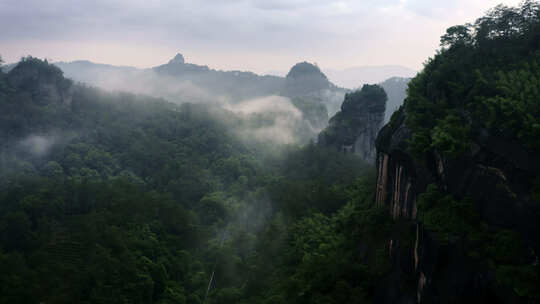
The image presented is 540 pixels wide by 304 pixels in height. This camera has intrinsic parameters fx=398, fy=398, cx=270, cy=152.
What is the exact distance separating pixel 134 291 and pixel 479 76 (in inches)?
1067

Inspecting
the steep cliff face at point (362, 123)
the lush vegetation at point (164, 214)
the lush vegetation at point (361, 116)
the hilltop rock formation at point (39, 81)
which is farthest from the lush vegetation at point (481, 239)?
the hilltop rock formation at point (39, 81)

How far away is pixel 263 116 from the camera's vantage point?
392 ft

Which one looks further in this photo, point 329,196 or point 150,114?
point 150,114

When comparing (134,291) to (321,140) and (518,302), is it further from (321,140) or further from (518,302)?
(321,140)

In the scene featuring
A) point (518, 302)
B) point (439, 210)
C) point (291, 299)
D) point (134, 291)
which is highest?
point (439, 210)

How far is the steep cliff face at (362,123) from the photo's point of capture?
229 ft

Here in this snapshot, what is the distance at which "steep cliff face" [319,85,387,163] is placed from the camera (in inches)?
2749

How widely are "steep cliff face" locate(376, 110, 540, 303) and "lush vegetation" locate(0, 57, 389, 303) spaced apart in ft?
19.3

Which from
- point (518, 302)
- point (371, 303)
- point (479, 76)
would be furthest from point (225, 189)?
point (518, 302)

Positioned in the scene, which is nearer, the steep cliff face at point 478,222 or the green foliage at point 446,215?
the steep cliff face at point 478,222

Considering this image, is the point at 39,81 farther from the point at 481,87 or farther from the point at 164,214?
the point at 481,87

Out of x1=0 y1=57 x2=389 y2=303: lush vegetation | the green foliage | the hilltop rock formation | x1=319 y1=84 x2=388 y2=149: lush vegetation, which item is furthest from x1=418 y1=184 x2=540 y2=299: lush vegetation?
→ the hilltop rock formation

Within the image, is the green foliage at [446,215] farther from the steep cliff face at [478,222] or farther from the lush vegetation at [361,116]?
the lush vegetation at [361,116]

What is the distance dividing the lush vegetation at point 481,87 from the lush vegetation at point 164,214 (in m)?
7.89
